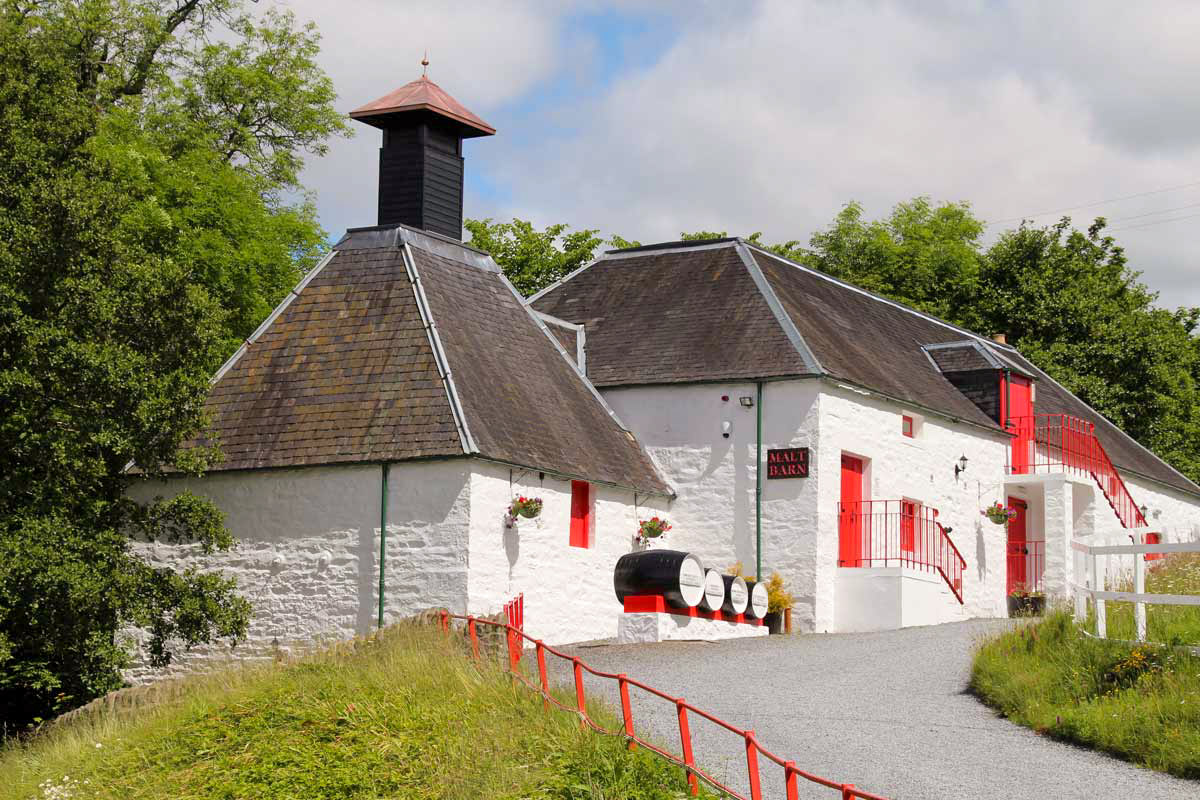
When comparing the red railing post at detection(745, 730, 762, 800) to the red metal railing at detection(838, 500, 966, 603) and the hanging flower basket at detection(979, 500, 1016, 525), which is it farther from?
the hanging flower basket at detection(979, 500, 1016, 525)

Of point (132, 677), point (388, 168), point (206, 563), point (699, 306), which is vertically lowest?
point (132, 677)

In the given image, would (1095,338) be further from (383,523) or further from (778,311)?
(383,523)

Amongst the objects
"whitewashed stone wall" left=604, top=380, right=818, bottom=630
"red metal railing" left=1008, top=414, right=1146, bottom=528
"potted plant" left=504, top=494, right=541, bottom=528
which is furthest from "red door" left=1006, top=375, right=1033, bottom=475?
"potted plant" left=504, top=494, right=541, bottom=528

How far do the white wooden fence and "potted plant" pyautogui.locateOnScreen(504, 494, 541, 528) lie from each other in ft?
25.7

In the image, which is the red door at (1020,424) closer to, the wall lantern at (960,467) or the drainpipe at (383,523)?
the wall lantern at (960,467)

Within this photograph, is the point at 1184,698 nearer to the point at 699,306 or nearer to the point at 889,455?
the point at 889,455

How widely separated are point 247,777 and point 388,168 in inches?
618

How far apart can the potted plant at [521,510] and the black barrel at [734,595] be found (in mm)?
3350

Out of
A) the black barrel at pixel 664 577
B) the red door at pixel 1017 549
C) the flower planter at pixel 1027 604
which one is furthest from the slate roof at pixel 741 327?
the black barrel at pixel 664 577

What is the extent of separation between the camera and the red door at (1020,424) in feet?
108

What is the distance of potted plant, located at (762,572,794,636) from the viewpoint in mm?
26094

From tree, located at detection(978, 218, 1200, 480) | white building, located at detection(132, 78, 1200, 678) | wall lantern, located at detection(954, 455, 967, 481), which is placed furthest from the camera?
tree, located at detection(978, 218, 1200, 480)

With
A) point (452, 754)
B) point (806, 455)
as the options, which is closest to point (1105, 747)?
point (452, 754)

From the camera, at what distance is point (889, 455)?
2847cm
